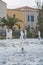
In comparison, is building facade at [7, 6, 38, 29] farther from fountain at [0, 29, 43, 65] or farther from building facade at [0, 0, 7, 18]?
fountain at [0, 29, 43, 65]

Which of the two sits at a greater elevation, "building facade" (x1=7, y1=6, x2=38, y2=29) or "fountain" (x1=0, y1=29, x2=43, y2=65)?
"building facade" (x1=7, y1=6, x2=38, y2=29)

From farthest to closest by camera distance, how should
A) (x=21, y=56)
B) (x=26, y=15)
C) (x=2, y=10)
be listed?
1. (x=26, y=15)
2. (x=2, y=10)
3. (x=21, y=56)

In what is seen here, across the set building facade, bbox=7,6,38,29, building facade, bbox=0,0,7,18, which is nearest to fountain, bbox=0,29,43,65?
building facade, bbox=0,0,7,18

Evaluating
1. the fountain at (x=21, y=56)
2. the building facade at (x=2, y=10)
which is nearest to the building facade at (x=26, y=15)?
the building facade at (x=2, y=10)

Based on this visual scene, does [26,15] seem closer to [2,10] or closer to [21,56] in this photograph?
[2,10]

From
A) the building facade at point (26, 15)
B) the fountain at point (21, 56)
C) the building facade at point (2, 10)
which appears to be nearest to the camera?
the fountain at point (21, 56)

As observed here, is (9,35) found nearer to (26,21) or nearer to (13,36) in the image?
(13,36)

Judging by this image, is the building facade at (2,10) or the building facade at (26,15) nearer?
the building facade at (2,10)

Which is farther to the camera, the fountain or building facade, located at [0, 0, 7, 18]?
building facade, located at [0, 0, 7, 18]

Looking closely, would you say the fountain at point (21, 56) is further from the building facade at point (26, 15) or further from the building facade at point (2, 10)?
the building facade at point (26, 15)

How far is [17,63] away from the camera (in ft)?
35.2

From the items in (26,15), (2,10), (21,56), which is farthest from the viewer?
(26,15)

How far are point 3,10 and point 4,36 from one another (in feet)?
35.6

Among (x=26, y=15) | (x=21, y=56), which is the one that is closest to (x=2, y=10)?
(x=26, y=15)
